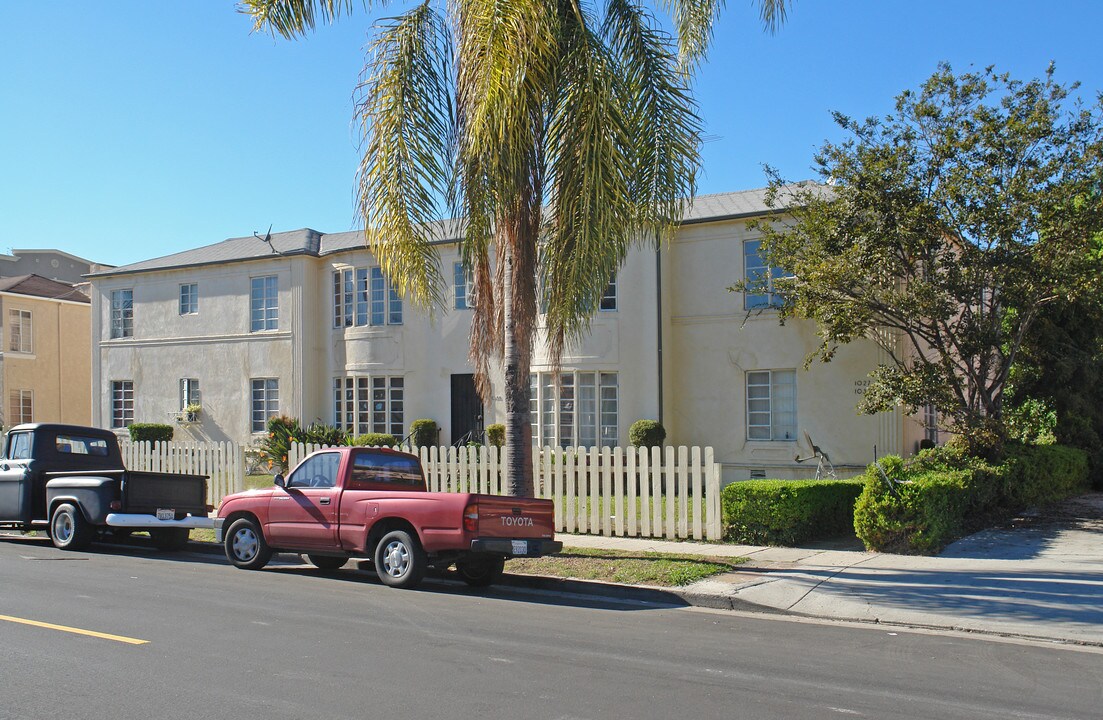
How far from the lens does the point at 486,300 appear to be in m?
12.3

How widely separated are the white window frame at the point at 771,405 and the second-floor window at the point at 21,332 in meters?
26.6

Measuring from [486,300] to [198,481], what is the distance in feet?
17.5

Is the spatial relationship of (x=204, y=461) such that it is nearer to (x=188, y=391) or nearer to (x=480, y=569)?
(x=480, y=569)

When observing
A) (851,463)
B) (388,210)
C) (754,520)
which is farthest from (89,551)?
(851,463)

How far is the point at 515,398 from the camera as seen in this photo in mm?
12094

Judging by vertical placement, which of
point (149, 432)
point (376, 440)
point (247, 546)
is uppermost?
point (149, 432)

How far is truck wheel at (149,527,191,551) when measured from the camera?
14109 millimetres

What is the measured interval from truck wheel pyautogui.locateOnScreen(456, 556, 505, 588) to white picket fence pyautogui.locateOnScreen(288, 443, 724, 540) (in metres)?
3.07

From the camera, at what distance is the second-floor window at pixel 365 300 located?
83.7 ft

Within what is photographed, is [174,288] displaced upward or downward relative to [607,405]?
upward

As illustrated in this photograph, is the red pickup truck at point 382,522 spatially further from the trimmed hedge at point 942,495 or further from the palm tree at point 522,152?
the trimmed hedge at point 942,495

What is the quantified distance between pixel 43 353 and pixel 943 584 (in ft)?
110

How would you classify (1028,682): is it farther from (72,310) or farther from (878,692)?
(72,310)

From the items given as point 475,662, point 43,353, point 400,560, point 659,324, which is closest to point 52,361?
point 43,353
